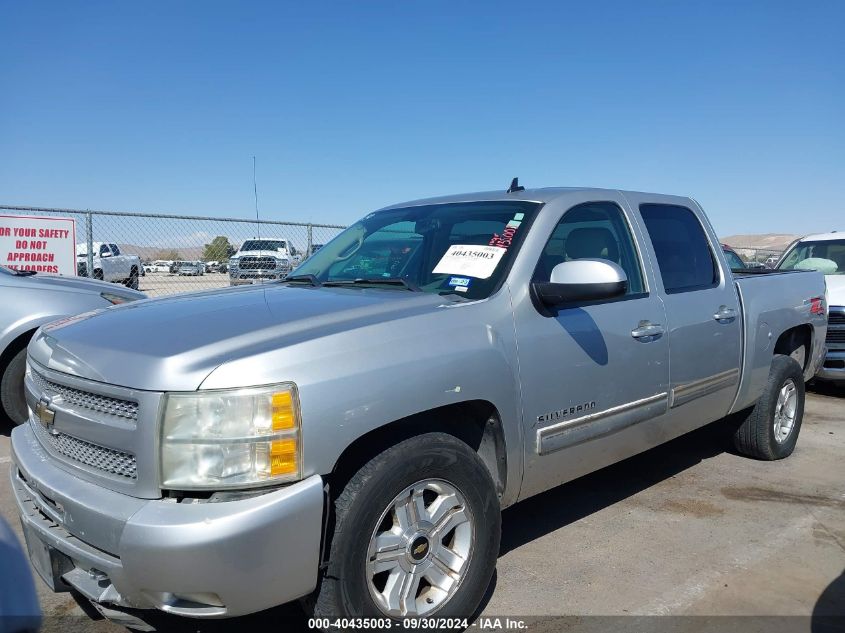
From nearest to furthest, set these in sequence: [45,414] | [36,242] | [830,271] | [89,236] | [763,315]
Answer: [45,414] → [763,315] → [830,271] → [36,242] → [89,236]

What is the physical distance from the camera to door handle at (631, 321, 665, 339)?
11.2ft

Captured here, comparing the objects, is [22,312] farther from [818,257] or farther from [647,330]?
[818,257]

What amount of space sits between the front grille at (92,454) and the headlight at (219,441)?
7.0 inches

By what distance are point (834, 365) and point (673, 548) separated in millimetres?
4890

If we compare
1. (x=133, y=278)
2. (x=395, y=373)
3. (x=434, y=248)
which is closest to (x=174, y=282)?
(x=133, y=278)

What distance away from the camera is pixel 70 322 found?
9.59ft

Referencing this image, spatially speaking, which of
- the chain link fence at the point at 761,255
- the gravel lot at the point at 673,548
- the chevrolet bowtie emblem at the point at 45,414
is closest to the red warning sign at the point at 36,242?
the gravel lot at the point at 673,548

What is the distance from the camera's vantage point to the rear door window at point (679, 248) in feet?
13.0

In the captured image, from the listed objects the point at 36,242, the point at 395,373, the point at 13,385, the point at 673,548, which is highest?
the point at 36,242

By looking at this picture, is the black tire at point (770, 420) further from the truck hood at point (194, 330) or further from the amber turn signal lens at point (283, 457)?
the amber turn signal lens at point (283, 457)

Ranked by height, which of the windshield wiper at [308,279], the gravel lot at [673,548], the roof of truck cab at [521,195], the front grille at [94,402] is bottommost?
the gravel lot at [673,548]

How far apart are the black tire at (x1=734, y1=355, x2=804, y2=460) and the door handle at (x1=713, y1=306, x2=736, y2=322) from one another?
0.90 m

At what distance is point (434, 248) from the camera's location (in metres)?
3.55

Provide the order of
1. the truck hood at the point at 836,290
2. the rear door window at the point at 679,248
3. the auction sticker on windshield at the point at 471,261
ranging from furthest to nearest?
1. the truck hood at the point at 836,290
2. the rear door window at the point at 679,248
3. the auction sticker on windshield at the point at 471,261
